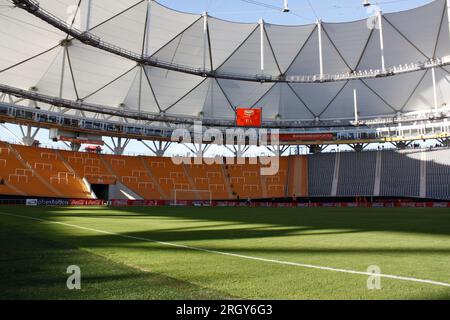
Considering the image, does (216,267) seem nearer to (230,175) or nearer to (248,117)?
(248,117)

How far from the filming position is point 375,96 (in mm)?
65062

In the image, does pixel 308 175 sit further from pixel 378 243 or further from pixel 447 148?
pixel 378 243

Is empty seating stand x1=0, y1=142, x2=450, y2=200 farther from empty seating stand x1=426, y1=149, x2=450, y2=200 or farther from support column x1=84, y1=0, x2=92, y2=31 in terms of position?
support column x1=84, y1=0, x2=92, y2=31

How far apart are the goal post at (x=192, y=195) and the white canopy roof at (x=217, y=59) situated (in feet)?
48.3

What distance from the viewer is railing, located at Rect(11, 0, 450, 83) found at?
43781 mm

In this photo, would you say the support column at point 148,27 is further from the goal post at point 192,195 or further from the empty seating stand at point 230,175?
the goal post at point 192,195

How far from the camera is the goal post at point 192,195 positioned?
59550 mm

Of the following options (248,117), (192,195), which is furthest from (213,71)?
(192,195)

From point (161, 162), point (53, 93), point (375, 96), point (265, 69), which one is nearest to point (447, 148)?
point (375, 96)

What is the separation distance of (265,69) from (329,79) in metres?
10.9

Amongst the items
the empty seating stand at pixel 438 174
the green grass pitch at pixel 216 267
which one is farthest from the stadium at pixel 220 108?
the green grass pitch at pixel 216 267

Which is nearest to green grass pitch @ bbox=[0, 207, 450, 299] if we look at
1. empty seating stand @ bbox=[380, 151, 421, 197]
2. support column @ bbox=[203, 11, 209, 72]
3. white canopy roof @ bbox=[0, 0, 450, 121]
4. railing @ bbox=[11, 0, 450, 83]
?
railing @ bbox=[11, 0, 450, 83]

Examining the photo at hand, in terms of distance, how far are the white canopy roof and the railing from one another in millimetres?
1257

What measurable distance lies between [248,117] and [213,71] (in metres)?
9.87
